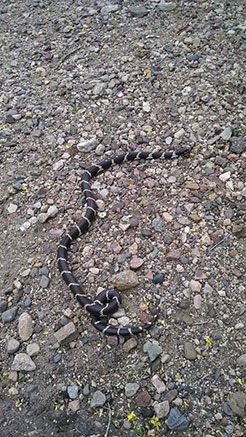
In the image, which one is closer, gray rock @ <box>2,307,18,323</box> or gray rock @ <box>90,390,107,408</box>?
gray rock @ <box>90,390,107,408</box>

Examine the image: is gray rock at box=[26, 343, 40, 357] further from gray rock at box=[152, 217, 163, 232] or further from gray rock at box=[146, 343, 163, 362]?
gray rock at box=[152, 217, 163, 232]

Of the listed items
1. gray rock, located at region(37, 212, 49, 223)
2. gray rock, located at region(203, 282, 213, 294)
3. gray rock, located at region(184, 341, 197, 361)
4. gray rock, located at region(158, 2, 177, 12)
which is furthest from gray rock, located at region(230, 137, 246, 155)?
gray rock, located at region(158, 2, 177, 12)

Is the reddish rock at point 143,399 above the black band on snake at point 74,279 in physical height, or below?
below

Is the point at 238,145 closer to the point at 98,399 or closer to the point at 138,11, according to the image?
the point at 98,399

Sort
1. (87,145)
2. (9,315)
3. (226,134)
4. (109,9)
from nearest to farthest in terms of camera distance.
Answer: (9,315) → (226,134) → (87,145) → (109,9)

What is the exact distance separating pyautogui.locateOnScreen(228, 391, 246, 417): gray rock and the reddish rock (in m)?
0.70

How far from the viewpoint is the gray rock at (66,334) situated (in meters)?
4.41

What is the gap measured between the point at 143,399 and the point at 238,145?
11.1 ft

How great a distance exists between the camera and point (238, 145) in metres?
5.82

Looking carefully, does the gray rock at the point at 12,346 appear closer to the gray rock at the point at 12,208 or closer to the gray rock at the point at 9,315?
the gray rock at the point at 9,315

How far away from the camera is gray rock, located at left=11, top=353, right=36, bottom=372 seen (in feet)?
14.1

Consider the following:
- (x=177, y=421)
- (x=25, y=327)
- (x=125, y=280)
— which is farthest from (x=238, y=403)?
(x=25, y=327)

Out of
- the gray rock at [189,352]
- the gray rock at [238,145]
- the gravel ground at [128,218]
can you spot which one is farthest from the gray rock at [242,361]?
the gray rock at [238,145]

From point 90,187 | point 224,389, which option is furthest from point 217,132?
point 224,389
